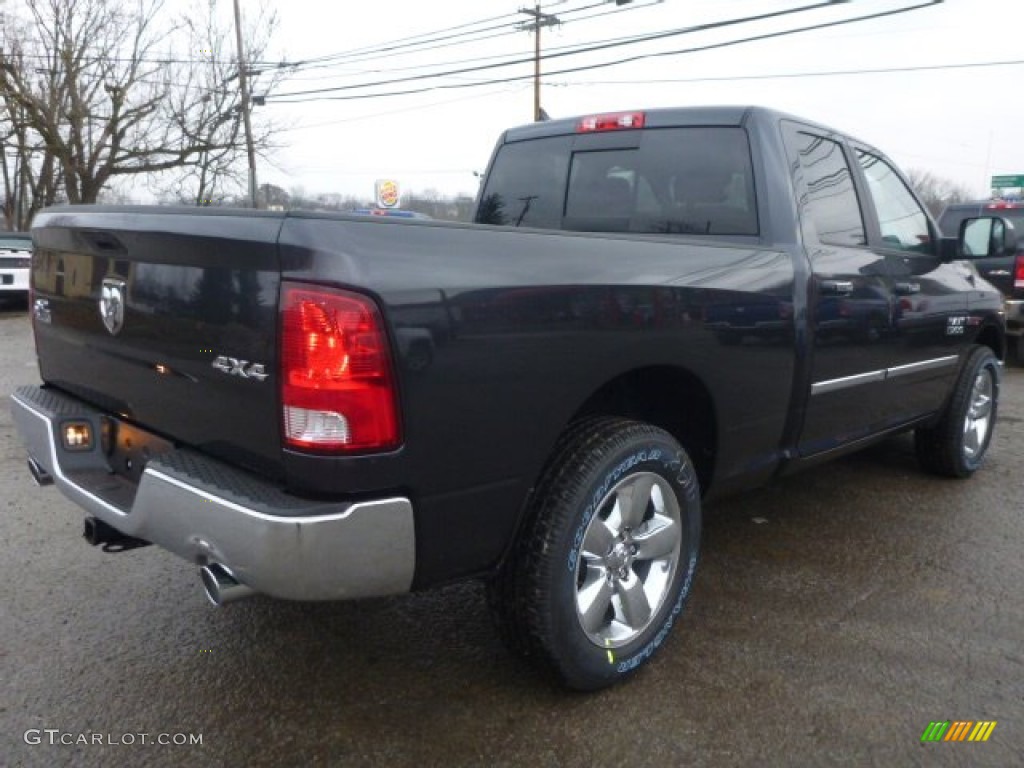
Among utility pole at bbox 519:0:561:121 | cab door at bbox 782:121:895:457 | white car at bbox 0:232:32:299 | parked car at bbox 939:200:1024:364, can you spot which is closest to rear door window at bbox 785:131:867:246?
cab door at bbox 782:121:895:457

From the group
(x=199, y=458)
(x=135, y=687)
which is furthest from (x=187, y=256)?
(x=135, y=687)

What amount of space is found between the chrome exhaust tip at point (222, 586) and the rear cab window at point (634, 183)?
2.22 meters

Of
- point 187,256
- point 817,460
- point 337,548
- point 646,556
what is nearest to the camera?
point 337,548

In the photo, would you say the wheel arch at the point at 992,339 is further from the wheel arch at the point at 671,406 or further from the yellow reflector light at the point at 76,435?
the yellow reflector light at the point at 76,435

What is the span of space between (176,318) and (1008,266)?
944cm

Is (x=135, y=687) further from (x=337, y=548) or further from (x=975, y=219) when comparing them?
(x=975, y=219)

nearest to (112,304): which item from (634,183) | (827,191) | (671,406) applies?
(671,406)

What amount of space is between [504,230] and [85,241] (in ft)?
4.41

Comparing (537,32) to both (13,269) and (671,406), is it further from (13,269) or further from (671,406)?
(671,406)

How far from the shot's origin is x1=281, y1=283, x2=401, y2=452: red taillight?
1864 mm

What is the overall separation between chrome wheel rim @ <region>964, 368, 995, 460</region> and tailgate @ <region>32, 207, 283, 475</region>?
13.9 ft

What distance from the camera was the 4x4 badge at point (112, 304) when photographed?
2.41 meters

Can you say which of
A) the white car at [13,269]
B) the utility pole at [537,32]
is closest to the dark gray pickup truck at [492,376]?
the white car at [13,269]

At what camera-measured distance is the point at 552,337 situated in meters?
2.23
